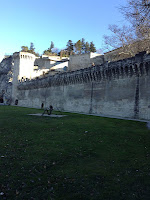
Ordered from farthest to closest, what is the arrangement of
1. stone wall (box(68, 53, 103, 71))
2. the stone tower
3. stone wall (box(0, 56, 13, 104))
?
1. stone wall (box(0, 56, 13, 104))
2. the stone tower
3. stone wall (box(68, 53, 103, 71))

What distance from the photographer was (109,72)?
2258 centimetres

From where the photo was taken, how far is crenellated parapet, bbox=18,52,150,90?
18609mm

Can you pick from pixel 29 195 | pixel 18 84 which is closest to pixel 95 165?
pixel 29 195

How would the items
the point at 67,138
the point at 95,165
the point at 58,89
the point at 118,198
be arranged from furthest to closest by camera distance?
the point at 58,89 < the point at 67,138 < the point at 95,165 < the point at 118,198

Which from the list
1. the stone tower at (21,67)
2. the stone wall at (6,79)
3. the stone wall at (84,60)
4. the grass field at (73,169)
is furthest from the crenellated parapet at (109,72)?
the stone wall at (6,79)

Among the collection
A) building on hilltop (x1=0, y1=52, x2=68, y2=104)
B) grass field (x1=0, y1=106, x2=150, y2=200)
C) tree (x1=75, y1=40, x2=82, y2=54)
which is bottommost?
grass field (x1=0, y1=106, x2=150, y2=200)

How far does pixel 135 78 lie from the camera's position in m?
19.6

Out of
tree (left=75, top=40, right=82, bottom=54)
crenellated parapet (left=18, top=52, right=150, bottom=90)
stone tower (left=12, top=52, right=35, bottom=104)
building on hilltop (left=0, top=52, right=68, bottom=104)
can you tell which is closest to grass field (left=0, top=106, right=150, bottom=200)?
crenellated parapet (left=18, top=52, right=150, bottom=90)

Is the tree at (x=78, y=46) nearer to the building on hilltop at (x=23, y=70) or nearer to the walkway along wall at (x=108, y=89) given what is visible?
the building on hilltop at (x=23, y=70)

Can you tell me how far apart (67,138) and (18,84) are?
44751 mm

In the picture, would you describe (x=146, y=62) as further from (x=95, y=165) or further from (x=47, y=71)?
(x=47, y=71)

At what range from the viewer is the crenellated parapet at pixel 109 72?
61.1 feet

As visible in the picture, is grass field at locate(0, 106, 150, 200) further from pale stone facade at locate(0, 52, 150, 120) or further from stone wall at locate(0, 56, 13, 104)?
stone wall at locate(0, 56, 13, 104)

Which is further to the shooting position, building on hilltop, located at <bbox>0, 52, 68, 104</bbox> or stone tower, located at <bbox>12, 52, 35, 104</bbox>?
building on hilltop, located at <bbox>0, 52, 68, 104</bbox>
